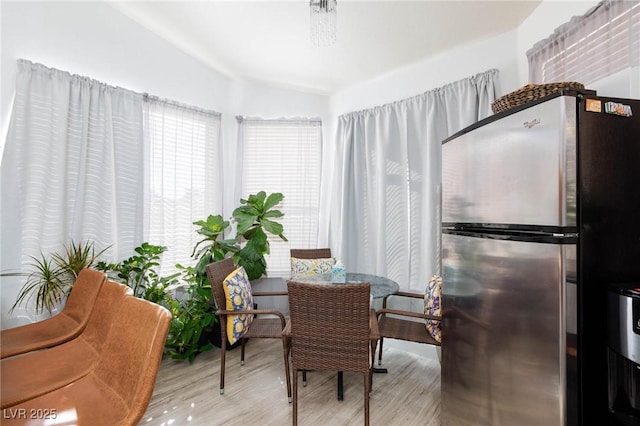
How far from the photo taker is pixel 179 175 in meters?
2.95

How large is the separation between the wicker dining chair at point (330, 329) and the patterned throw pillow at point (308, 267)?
4.29ft

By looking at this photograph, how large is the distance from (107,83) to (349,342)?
2.86m

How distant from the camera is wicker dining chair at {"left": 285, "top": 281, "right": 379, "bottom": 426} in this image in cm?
163

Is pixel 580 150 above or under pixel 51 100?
under

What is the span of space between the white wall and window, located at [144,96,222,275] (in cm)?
17

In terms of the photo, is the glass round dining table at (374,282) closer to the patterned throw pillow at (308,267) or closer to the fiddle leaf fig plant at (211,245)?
the patterned throw pillow at (308,267)

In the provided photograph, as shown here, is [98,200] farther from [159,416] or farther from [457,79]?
[457,79]

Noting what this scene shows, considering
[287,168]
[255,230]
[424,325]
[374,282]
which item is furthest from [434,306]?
[287,168]

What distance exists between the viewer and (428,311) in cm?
210

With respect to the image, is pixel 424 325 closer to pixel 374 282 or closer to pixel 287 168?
pixel 374 282

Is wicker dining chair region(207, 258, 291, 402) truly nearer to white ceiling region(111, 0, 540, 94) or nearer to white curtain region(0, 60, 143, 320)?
white curtain region(0, 60, 143, 320)

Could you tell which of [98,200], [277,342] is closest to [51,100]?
[98,200]

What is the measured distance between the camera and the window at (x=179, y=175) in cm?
272

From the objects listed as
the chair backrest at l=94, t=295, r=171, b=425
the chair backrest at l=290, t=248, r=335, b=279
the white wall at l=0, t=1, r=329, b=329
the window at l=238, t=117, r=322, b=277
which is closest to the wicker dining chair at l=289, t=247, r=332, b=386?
the chair backrest at l=290, t=248, r=335, b=279
